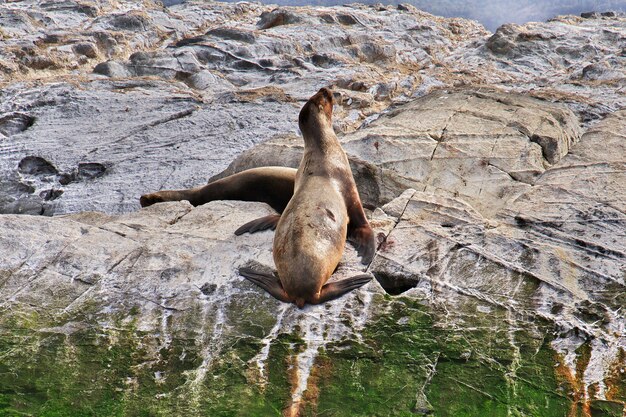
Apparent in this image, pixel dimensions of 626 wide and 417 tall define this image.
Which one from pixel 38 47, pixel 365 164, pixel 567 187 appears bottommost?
pixel 38 47

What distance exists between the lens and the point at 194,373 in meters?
5.30

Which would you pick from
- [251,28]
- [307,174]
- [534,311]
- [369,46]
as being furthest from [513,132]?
[251,28]

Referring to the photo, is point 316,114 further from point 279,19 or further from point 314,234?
point 279,19

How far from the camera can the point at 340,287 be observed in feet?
20.4

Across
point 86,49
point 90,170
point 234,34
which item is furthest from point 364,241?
point 234,34

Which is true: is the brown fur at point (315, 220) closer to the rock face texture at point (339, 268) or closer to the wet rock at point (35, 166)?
the rock face texture at point (339, 268)

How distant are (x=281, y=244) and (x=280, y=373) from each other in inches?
61.0

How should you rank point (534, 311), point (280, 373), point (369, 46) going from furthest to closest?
point (369, 46) → point (534, 311) → point (280, 373)

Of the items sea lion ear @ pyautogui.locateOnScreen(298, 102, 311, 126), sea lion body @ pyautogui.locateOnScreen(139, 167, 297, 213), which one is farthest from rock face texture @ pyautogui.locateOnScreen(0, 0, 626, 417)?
sea lion ear @ pyautogui.locateOnScreen(298, 102, 311, 126)

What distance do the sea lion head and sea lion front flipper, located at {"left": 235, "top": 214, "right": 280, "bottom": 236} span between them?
159 cm

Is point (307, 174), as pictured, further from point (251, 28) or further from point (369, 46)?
point (251, 28)

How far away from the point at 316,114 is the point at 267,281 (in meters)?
3.11

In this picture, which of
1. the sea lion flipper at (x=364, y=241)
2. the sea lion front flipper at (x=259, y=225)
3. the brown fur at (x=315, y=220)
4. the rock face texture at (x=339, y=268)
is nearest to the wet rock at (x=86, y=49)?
the rock face texture at (x=339, y=268)

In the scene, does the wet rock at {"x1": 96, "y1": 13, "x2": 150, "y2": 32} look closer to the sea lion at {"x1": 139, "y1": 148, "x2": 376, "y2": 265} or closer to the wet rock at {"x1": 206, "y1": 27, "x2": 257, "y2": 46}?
the wet rock at {"x1": 206, "y1": 27, "x2": 257, "y2": 46}
